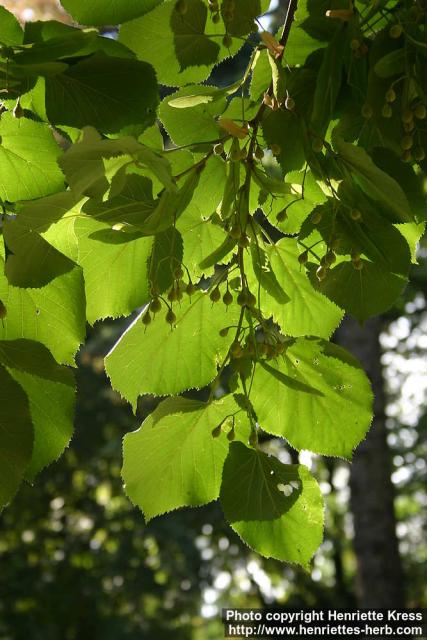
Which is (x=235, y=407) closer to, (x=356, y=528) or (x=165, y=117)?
(x=165, y=117)

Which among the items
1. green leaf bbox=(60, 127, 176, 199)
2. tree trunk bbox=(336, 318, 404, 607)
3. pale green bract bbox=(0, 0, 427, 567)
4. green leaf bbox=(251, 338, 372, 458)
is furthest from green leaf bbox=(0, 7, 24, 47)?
tree trunk bbox=(336, 318, 404, 607)

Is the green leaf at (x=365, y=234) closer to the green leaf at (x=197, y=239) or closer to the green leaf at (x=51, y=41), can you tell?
the green leaf at (x=197, y=239)

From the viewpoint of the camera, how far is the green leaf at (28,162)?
922 millimetres

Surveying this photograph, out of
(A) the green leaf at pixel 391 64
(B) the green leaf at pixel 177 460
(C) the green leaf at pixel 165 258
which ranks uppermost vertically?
(A) the green leaf at pixel 391 64

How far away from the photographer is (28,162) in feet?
3.07

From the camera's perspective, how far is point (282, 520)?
0.99 meters

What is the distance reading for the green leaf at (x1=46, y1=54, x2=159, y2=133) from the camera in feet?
2.85

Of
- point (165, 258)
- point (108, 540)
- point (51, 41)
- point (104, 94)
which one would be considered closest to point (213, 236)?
point (165, 258)

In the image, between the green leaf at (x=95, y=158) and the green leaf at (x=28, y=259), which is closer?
the green leaf at (x=95, y=158)

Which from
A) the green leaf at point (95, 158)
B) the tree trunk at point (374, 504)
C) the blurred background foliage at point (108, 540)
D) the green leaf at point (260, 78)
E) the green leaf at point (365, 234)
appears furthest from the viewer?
the blurred background foliage at point (108, 540)

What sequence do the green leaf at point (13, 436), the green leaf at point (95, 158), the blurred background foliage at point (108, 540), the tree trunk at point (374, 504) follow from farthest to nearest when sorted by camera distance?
1. the blurred background foliage at point (108, 540)
2. the tree trunk at point (374, 504)
3. the green leaf at point (13, 436)
4. the green leaf at point (95, 158)

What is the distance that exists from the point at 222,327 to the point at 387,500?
4282 millimetres

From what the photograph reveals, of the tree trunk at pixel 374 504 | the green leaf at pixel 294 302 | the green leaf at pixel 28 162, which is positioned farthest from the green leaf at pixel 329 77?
the tree trunk at pixel 374 504

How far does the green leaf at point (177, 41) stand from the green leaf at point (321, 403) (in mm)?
408
